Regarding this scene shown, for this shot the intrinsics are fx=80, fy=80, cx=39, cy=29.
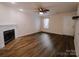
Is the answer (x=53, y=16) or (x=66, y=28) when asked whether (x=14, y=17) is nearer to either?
(x=53, y=16)

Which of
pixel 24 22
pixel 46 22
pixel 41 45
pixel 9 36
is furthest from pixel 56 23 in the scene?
pixel 9 36

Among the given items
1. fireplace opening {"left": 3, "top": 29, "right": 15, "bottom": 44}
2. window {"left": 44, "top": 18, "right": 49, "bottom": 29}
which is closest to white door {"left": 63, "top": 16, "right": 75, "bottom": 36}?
window {"left": 44, "top": 18, "right": 49, "bottom": 29}

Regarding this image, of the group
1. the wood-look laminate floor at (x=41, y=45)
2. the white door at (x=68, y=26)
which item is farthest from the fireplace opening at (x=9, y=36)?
the white door at (x=68, y=26)

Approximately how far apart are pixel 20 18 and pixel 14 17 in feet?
0.36

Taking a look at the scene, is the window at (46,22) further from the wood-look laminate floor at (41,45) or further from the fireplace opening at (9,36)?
the fireplace opening at (9,36)

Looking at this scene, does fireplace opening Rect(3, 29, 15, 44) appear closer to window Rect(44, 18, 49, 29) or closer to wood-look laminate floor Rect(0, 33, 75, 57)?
wood-look laminate floor Rect(0, 33, 75, 57)

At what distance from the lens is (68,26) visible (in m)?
1.39

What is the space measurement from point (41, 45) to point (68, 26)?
0.61 m

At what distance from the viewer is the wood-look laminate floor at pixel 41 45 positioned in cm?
142

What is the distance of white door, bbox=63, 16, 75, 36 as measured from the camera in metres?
1.34

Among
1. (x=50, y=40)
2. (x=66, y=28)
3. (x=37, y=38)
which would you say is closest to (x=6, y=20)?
(x=37, y=38)

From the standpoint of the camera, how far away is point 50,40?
5.39ft

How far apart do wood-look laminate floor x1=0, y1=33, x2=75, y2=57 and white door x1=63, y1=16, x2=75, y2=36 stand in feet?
0.30

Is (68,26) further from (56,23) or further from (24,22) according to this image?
(24,22)
